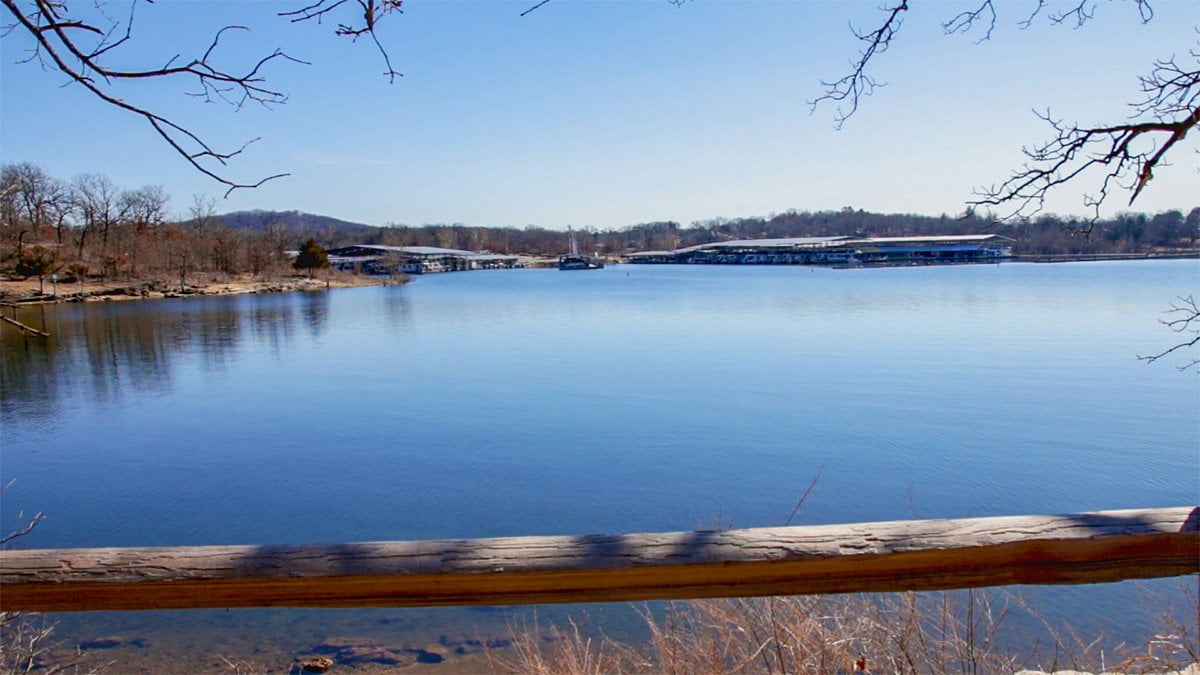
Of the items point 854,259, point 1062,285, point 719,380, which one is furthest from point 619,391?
point 854,259

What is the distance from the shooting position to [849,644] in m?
3.94

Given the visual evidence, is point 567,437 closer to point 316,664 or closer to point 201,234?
point 316,664

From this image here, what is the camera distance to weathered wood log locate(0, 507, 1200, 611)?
71.5 inches

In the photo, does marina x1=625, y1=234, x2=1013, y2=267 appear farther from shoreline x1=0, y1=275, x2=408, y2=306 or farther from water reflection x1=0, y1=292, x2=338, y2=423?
shoreline x1=0, y1=275, x2=408, y2=306

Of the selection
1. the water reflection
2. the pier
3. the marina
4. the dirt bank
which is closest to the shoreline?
the dirt bank

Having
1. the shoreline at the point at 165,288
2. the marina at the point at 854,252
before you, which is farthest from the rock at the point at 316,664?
the marina at the point at 854,252

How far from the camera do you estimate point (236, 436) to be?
628 inches

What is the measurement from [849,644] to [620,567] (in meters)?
2.66

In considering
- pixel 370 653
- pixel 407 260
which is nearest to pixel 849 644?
pixel 370 653

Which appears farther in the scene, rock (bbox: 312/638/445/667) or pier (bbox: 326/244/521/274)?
pier (bbox: 326/244/521/274)

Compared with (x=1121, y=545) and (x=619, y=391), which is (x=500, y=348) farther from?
(x=1121, y=545)

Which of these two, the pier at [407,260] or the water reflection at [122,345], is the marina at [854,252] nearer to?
the pier at [407,260]

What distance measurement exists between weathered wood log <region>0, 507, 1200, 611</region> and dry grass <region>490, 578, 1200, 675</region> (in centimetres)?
101

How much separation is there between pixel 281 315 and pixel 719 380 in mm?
31743
